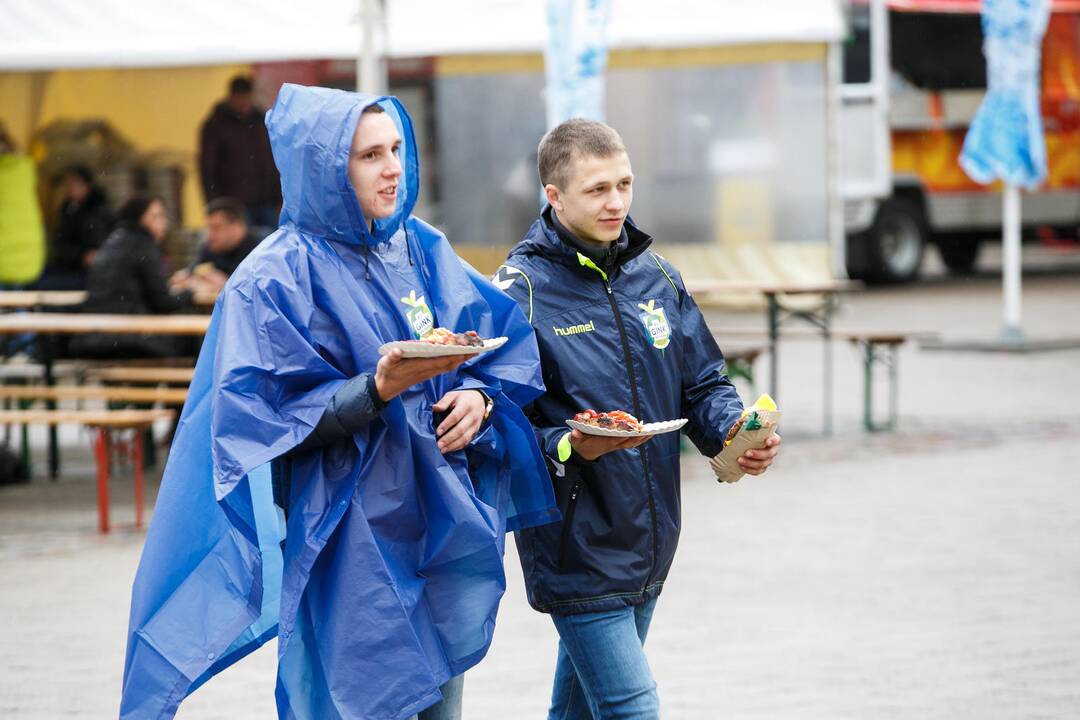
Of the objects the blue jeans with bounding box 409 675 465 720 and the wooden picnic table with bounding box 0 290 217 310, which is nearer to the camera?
the blue jeans with bounding box 409 675 465 720

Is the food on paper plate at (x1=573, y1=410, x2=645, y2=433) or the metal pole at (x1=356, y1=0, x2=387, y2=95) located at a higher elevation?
the metal pole at (x1=356, y1=0, x2=387, y2=95)

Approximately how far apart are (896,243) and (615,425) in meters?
18.4

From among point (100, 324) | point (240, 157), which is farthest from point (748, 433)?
point (240, 157)

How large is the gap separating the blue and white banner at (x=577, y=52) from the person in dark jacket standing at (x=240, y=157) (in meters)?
5.12

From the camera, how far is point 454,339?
3.42 m

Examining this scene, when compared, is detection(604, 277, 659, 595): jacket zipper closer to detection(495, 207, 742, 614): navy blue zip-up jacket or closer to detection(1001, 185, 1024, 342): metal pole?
detection(495, 207, 742, 614): navy blue zip-up jacket

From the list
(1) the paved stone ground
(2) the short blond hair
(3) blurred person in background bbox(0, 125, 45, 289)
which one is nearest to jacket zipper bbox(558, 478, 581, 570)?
(2) the short blond hair

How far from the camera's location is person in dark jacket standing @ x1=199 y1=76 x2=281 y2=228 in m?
15.6

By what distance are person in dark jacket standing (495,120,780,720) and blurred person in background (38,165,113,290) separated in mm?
12521

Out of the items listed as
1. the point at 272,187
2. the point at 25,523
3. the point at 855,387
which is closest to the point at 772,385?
the point at 855,387

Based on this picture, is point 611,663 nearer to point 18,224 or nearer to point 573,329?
point 573,329

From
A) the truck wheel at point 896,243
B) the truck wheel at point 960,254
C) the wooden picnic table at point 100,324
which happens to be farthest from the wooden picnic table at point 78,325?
the truck wheel at point 960,254

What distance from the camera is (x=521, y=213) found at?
1770 centimetres

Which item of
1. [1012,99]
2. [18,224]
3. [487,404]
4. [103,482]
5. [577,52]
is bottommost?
[103,482]
